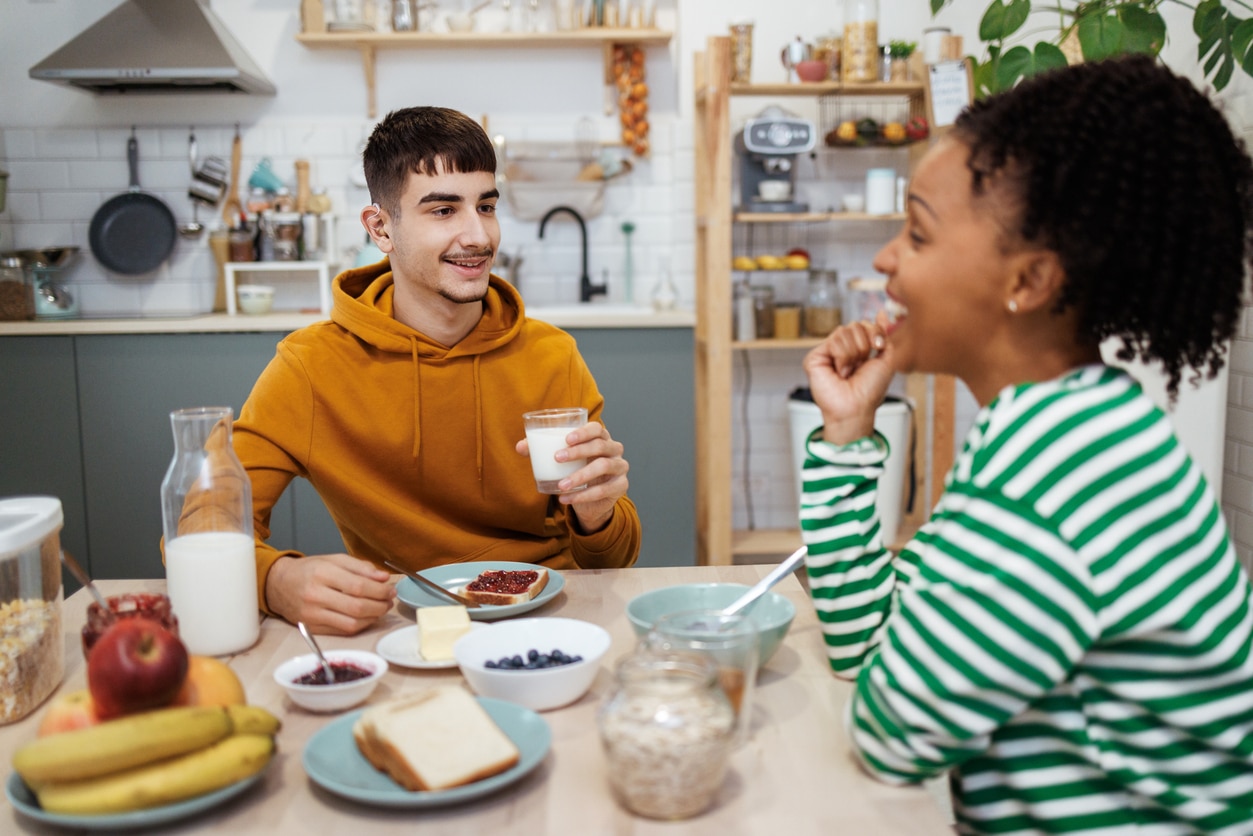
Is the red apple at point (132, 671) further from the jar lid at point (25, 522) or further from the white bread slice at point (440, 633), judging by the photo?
the white bread slice at point (440, 633)

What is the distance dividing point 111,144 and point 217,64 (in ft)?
2.33

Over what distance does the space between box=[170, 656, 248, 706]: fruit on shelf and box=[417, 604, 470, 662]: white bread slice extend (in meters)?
0.23

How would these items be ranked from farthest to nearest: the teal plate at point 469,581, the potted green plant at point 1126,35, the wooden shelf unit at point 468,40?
the wooden shelf unit at point 468,40, the potted green plant at point 1126,35, the teal plate at point 469,581

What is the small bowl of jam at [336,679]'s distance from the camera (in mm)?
1006

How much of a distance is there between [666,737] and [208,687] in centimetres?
39

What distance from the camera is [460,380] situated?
1.79 m

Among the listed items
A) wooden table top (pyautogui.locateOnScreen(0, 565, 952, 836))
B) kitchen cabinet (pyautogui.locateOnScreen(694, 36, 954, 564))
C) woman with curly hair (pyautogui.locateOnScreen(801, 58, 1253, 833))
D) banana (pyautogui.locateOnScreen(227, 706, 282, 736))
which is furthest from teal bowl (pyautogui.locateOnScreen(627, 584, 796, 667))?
kitchen cabinet (pyautogui.locateOnScreen(694, 36, 954, 564))

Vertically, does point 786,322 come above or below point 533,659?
above

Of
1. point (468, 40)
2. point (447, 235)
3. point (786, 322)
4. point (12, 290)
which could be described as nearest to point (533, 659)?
point (447, 235)

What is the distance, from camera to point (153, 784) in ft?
2.62

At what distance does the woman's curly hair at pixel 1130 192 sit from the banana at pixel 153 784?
0.77 metres

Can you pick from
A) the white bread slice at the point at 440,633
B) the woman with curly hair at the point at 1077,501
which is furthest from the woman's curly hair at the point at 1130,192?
the white bread slice at the point at 440,633

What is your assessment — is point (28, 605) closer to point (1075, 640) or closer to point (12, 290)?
point (1075, 640)

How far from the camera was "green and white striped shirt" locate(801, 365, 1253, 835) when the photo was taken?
813 mm
